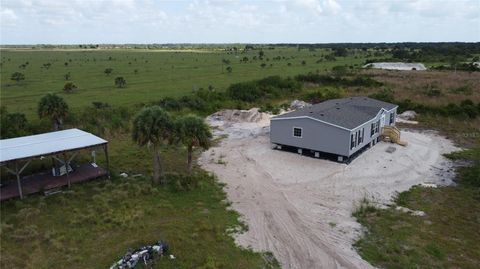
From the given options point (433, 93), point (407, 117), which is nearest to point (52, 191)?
point (407, 117)

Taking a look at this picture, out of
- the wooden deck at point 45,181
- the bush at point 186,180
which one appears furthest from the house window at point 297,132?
the wooden deck at point 45,181

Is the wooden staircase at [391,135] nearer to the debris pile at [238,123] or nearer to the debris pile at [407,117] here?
the debris pile at [407,117]

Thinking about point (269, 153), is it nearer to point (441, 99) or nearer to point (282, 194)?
point (282, 194)

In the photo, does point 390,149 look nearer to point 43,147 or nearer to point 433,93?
point 43,147

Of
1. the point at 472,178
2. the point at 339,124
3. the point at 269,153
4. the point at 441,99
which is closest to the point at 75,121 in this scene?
the point at 269,153

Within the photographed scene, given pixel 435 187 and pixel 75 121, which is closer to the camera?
pixel 435 187

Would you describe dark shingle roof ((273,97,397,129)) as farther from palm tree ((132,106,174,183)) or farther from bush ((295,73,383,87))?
bush ((295,73,383,87))
